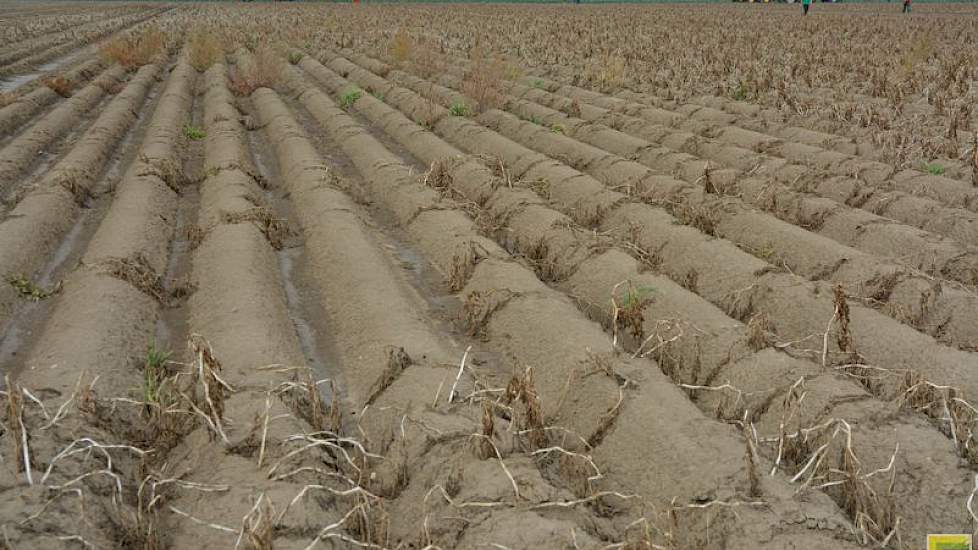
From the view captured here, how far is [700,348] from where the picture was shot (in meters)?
4.03

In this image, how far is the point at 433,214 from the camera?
6.29m

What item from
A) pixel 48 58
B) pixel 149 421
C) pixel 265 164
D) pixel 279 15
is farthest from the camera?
pixel 279 15

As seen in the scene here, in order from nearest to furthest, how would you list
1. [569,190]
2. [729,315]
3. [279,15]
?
[729,315]
[569,190]
[279,15]

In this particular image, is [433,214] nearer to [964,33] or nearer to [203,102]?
[203,102]

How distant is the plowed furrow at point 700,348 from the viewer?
3.15 meters

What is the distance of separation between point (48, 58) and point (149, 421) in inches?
765

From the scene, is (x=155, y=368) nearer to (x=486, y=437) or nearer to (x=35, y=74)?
(x=486, y=437)

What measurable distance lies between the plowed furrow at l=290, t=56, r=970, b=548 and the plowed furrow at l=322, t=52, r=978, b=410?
0.37 m

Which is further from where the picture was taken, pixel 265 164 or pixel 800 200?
pixel 265 164

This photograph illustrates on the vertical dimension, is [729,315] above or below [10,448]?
below

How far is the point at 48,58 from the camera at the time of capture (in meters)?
18.5

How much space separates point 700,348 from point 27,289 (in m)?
4.71

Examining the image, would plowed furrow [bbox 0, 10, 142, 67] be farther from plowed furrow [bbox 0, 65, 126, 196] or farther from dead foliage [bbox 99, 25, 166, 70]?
plowed furrow [bbox 0, 65, 126, 196]

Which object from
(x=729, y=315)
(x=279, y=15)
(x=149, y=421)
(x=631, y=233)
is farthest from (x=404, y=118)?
(x=279, y=15)
